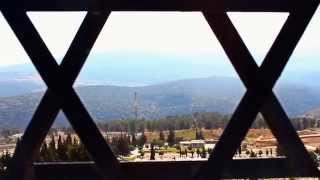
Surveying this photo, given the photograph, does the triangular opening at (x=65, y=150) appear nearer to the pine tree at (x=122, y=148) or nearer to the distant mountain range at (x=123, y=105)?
the pine tree at (x=122, y=148)

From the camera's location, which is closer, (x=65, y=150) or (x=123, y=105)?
(x=65, y=150)

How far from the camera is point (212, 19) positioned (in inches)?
141

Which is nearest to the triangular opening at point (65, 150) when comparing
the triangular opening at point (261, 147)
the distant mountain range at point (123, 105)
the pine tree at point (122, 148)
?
the triangular opening at point (261, 147)

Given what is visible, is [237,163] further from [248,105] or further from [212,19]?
[212,19]

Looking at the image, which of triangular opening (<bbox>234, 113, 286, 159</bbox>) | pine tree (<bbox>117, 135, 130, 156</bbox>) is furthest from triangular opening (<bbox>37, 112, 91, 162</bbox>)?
pine tree (<bbox>117, 135, 130, 156</bbox>)

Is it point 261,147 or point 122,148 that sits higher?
point 261,147

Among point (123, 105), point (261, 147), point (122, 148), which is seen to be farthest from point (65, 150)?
point (123, 105)

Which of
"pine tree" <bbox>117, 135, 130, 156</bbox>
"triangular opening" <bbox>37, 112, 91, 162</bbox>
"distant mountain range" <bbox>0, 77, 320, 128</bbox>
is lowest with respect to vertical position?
"triangular opening" <bbox>37, 112, 91, 162</bbox>

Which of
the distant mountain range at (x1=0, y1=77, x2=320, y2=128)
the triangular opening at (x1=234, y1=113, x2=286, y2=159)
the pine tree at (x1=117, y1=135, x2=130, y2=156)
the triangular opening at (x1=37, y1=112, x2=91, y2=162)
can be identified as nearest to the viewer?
the triangular opening at (x1=234, y1=113, x2=286, y2=159)

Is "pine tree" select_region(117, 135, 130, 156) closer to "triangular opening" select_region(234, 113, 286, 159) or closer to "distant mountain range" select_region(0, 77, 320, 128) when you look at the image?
"triangular opening" select_region(234, 113, 286, 159)

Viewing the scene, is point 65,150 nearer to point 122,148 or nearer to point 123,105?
point 122,148

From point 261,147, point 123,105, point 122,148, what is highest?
point 123,105

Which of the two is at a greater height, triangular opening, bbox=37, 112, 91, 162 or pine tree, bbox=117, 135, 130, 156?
pine tree, bbox=117, 135, 130, 156

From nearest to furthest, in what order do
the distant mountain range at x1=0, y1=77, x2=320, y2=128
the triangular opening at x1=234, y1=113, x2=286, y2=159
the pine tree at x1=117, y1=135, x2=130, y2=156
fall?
1. the triangular opening at x1=234, y1=113, x2=286, y2=159
2. the pine tree at x1=117, y1=135, x2=130, y2=156
3. the distant mountain range at x1=0, y1=77, x2=320, y2=128
